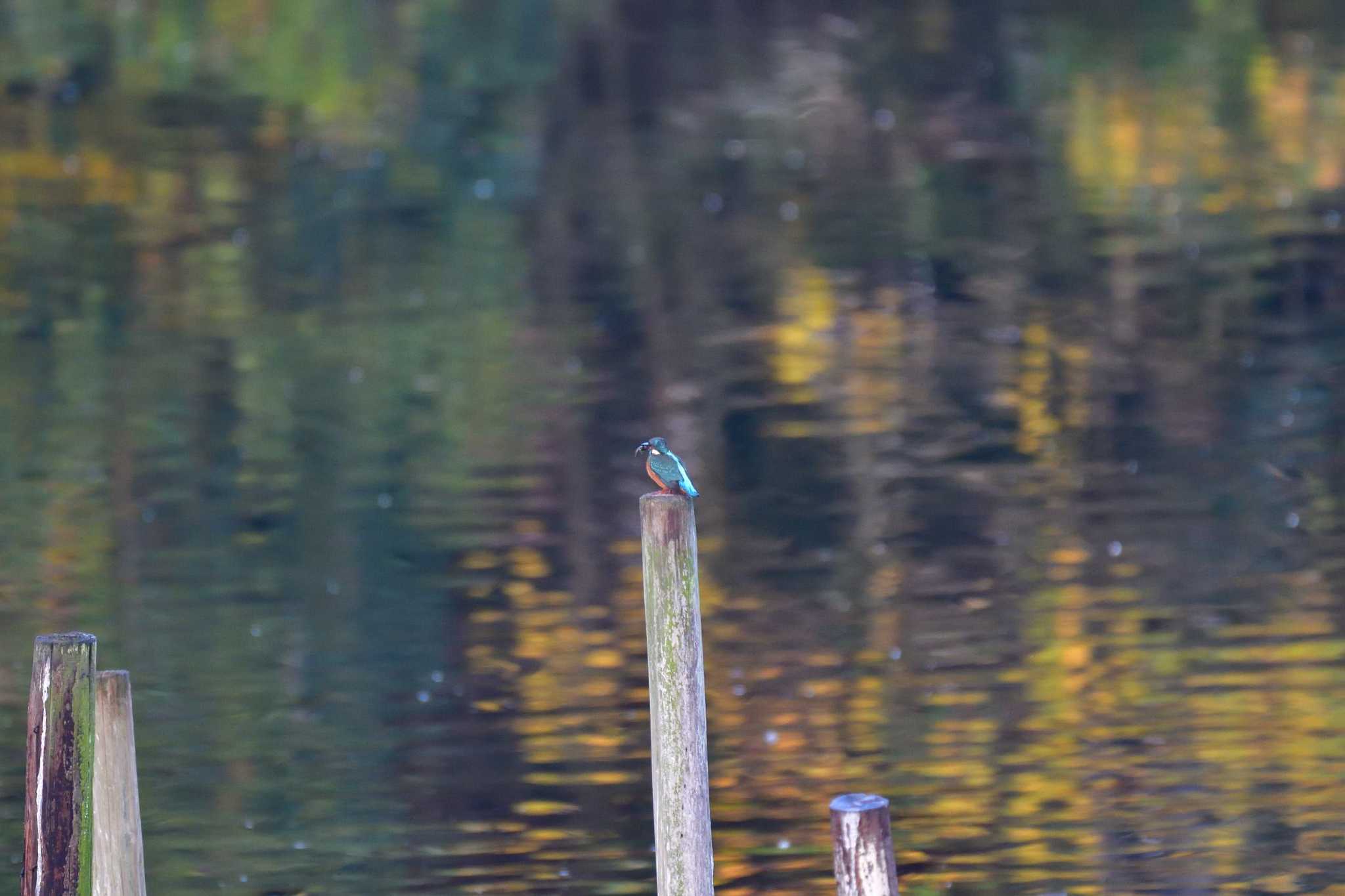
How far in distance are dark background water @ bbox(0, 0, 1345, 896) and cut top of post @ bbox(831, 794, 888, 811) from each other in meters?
2.28

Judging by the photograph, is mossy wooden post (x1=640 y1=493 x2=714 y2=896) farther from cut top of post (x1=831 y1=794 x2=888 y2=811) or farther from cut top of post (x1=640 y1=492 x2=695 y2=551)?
cut top of post (x1=831 y1=794 x2=888 y2=811)

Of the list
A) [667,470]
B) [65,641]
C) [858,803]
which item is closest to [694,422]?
[667,470]

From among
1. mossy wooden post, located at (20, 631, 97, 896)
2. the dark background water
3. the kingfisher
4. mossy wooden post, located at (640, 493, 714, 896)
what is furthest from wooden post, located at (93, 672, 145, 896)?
the dark background water

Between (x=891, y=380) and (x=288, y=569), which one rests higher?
(x=891, y=380)

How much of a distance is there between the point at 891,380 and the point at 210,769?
603cm

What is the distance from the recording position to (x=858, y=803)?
12.7 feet

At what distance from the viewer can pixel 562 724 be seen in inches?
293

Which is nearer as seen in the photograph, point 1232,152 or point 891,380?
point 891,380

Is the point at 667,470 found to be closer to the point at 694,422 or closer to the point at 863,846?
the point at 863,846

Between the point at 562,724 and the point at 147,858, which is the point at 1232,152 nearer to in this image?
the point at 562,724

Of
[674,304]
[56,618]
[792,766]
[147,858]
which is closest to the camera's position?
[147,858]

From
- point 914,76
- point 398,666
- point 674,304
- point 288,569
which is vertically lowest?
point 398,666

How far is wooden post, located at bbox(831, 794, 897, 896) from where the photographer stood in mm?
3832

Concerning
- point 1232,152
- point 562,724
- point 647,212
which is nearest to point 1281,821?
point 562,724
